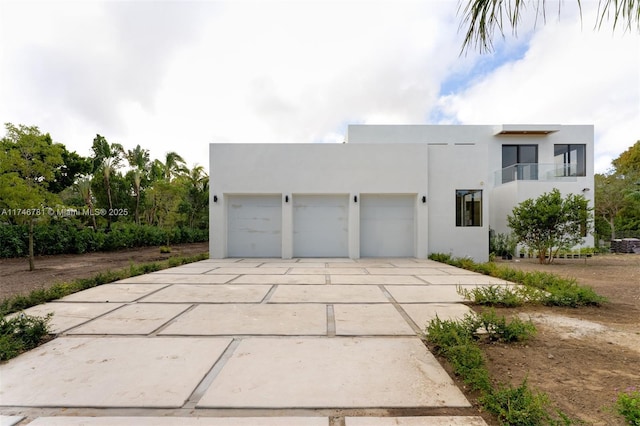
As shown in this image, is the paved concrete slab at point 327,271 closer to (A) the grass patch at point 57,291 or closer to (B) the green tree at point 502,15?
(A) the grass patch at point 57,291

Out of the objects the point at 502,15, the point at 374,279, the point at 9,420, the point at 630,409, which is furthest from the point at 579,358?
the point at 9,420

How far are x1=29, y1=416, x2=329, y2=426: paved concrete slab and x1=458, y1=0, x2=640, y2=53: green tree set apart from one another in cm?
281

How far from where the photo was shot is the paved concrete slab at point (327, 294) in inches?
179

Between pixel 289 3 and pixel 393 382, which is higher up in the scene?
pixel 289 3

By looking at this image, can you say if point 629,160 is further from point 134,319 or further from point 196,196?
point 134,319

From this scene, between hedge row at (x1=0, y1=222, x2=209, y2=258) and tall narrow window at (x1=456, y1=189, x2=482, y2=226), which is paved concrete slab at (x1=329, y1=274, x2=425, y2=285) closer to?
tall narrow window at (x1=456, y1=189, x2=482, y2=226)

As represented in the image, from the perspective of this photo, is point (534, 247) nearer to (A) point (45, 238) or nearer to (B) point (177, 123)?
(B) point (177, 123)

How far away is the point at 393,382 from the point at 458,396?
0.46 meters

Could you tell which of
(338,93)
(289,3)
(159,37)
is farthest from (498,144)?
(159,37)

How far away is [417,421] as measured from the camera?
5.85 feet

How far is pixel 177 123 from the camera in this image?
13023 mm

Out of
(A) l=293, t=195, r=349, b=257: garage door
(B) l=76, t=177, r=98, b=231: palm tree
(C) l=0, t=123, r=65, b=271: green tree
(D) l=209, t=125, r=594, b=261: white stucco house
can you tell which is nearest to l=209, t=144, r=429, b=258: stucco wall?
(D) l=209, t=125, r=594, b=261: white stucco house

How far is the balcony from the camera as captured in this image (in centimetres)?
1201

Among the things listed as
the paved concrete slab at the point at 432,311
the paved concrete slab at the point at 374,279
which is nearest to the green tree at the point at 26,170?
the paved concrete slab at the point at 374,279
